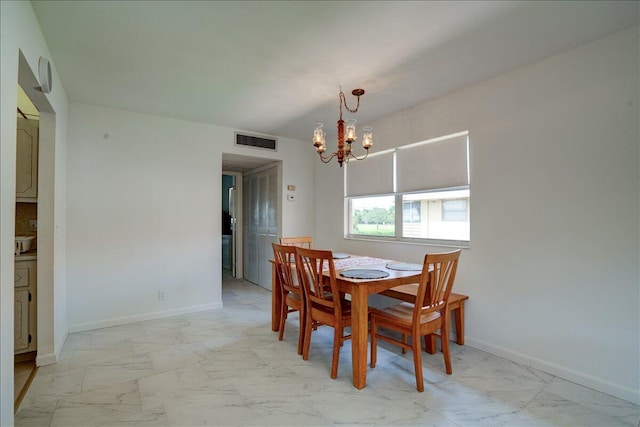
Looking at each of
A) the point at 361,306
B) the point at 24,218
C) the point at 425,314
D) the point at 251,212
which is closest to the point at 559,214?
the point at 425,314

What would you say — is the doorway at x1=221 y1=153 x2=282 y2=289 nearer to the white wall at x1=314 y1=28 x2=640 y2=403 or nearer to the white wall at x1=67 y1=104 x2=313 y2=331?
the white wall at x1=67 y1=104 x2=313 y2=331

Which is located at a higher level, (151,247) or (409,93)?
(409,93)

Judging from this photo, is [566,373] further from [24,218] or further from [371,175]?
[24,218]

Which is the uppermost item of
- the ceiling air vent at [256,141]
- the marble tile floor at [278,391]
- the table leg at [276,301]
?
the ceiling air vent at [256,141]

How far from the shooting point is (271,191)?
5.03m

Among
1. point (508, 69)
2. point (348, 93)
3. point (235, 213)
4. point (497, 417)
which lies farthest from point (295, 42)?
point (235, 213)

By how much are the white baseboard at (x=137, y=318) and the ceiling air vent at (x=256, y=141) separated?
225 cm

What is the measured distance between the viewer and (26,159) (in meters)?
2.62

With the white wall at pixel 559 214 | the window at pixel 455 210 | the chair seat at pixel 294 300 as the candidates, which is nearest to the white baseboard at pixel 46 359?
the chair seat at pixel 294 300

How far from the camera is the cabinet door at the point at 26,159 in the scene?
2.61 m

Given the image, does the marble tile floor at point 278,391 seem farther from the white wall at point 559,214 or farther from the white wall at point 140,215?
the white wall at point 140,215

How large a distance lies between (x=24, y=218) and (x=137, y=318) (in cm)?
151

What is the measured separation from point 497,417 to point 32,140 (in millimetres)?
4112

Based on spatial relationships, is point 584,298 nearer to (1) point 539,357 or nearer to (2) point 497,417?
(1) point 539,357
